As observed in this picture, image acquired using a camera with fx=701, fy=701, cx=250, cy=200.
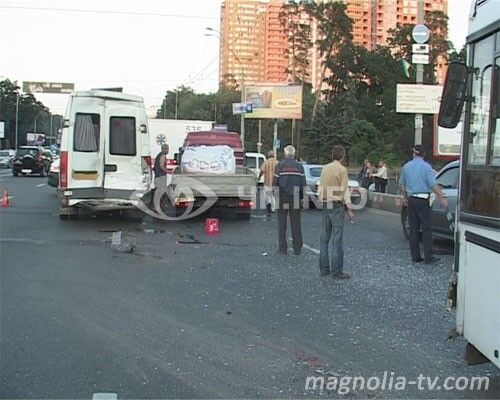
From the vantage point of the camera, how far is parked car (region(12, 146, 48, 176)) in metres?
41.6

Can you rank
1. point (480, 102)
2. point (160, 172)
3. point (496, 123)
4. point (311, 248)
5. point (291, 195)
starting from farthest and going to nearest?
point (160, 172) < point (311, 248) < point (291, 195) < point (480, 102) < point (496, 123)

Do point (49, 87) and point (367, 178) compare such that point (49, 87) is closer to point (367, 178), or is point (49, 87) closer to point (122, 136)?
point (367, 178)

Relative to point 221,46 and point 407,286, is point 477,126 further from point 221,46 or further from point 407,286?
point 221,46

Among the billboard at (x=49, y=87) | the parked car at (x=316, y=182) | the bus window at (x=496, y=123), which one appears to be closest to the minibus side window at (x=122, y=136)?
the parked car at (x=316, y=182)

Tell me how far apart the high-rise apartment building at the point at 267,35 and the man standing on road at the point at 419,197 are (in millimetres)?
34994

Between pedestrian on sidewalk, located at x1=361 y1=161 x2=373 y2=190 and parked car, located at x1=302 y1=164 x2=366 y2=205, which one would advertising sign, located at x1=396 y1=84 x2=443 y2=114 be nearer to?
parked car, located at x1=302 y1=164 x2=366 y2=205

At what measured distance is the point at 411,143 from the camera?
1100 cm

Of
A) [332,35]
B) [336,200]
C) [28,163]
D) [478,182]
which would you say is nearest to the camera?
[478,182]

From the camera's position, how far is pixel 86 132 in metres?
15.2

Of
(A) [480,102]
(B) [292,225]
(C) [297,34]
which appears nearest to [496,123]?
(A) [480,102]

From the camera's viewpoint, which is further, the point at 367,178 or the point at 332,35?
the point at 332,35

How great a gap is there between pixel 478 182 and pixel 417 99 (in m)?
16.6

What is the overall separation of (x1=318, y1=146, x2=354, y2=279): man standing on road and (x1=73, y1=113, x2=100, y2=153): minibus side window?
6.89 m

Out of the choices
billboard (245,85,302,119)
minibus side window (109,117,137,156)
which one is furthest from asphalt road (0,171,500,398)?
billboard (245,85,302,119)
